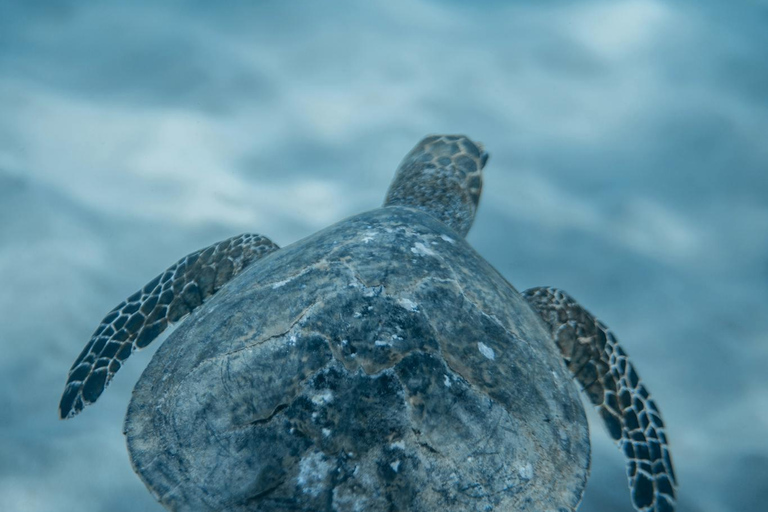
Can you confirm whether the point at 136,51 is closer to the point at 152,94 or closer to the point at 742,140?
the point at 152,94

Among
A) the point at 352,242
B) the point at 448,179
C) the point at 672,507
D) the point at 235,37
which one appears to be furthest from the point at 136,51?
the point at 672,507

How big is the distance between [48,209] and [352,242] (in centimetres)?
402

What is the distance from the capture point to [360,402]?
1661 mm

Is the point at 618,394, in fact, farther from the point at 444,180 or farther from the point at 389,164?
the point at 389,164

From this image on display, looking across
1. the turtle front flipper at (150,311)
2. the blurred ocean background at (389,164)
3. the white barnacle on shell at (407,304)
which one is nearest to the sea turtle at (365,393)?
the white barnacle on shell at (407,304)

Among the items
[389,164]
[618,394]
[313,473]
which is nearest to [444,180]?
[389,164]

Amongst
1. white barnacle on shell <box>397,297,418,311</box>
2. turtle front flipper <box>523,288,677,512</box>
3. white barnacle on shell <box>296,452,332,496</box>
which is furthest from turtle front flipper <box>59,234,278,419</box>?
turtle front flipper <box>523,288,677,512</box>

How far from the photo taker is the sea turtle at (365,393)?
1628mm

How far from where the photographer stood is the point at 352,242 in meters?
2.25

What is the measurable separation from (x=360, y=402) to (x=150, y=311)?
7.51 feet

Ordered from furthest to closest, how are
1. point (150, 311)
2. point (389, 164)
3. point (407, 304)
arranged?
point (389, 164) → point (150, 311) → point (407, 304)

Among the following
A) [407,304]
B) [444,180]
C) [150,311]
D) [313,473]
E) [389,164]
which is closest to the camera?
[313,473]

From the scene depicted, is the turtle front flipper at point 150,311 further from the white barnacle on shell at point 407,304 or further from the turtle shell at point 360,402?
the white barnacle on shell at point 407,304

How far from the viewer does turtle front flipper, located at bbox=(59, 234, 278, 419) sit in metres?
3.02
